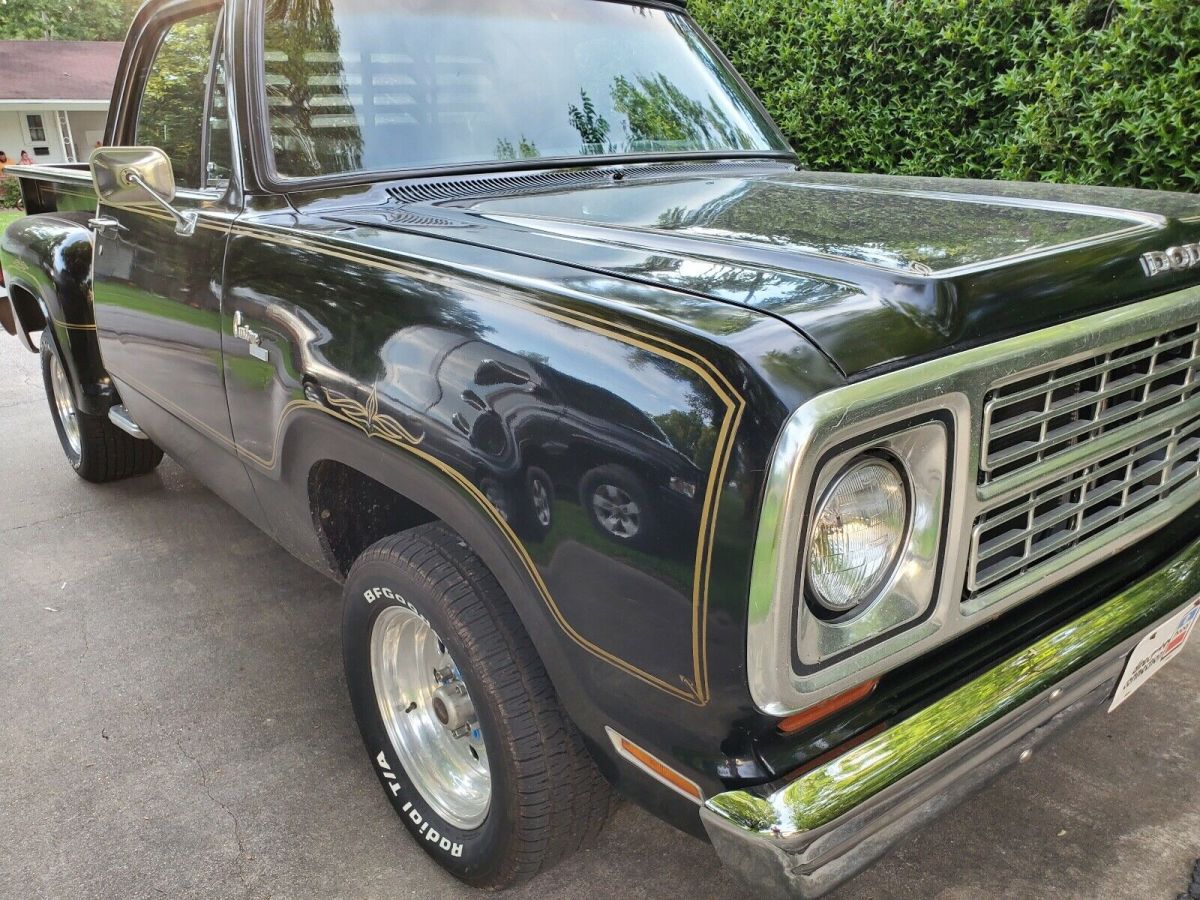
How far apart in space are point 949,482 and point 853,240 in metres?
0.61

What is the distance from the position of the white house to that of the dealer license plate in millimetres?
29697

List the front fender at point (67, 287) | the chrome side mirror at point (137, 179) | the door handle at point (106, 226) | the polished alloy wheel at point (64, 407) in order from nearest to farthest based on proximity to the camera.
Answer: the chrome side mirror at point (137, 179) < the door handle at point (106, 226) < the front fender at point (67, 287) < the polished alloy wheel at point (64, 407)

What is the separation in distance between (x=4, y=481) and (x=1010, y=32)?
5487 millimetres

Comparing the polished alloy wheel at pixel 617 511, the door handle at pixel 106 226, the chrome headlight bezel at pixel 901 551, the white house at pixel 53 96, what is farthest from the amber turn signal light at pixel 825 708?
the white house at pixel 53 96

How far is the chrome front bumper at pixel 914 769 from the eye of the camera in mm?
1410

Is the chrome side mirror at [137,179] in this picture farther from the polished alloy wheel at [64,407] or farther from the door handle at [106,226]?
the polished alloy wheel at [64,407]

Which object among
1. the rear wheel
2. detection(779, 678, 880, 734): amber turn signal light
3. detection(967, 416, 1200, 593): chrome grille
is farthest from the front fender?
detection(967, 416, 1200, 593): chrome grille

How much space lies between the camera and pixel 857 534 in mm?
1487

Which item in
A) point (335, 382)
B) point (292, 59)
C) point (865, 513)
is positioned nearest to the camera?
point (865, 513)

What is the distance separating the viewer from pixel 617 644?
5.19 feet

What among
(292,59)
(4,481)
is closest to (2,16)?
(4,481)

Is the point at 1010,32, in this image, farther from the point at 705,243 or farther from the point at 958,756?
the point at 958,756

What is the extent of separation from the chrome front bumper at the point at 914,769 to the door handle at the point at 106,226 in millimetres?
2851

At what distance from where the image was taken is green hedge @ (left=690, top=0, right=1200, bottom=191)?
4129mm
